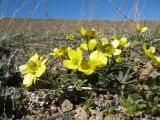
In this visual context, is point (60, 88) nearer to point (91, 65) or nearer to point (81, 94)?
point (81, 94)

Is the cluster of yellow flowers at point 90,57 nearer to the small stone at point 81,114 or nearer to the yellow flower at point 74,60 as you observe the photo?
the yellow flower at point 74,60

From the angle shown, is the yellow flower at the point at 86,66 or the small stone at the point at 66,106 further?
the small stone at the point at 66,106

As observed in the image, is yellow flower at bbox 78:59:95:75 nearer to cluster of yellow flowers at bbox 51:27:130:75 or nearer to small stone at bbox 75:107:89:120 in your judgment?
cluster of yellow flowers at bbox 51:27:130:75

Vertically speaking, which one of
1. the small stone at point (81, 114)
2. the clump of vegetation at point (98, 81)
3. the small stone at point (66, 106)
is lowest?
the small stone at point (81, 114)

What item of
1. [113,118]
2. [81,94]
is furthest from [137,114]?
[81,94]

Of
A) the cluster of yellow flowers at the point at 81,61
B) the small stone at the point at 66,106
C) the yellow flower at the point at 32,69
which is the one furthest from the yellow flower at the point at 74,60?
the small stone at the point at 66,106

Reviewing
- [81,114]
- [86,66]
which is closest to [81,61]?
[86,66]
